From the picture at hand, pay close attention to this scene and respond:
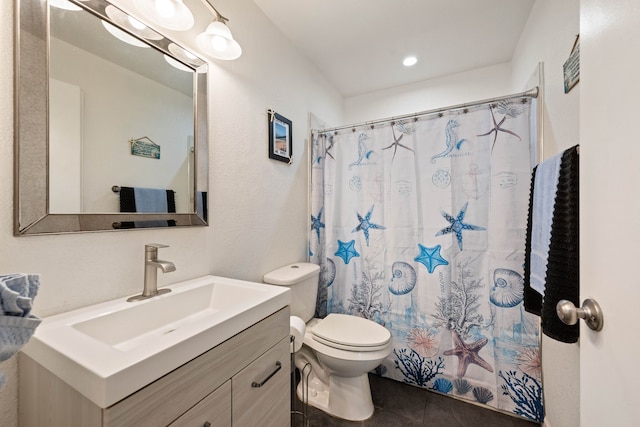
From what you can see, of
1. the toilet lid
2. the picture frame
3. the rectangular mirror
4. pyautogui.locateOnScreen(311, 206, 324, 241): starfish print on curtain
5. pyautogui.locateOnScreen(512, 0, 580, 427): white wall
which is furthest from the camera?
pyautogui.locateOnScreen(311, 206, 324, 241): starfish print on curtain

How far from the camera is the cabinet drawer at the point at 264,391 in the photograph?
2.52 feet

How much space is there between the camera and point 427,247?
161 centimetres

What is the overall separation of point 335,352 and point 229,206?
3.19ft

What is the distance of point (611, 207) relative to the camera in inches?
17.9

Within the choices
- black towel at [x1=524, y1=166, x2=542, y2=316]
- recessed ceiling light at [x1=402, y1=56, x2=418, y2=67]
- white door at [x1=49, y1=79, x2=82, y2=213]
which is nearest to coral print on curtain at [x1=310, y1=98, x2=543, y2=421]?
black towel at [x1=524, y1=166, x2=542, y2=316]

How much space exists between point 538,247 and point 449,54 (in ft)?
5.53

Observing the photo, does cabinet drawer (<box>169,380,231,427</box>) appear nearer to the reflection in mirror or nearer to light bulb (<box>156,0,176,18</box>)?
the reflection in mirror

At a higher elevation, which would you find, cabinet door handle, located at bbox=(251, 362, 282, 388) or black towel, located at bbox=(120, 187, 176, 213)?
black towel, located at bbox=(120, 187, 176, 213)

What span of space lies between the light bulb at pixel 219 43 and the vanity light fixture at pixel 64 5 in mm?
444

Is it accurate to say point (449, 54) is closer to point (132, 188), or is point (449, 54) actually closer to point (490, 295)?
point (490, 295)

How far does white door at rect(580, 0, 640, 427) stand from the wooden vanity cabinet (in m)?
0.84

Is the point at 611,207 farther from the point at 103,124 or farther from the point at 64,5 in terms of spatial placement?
the point at 64,5

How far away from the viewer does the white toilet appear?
4.35 ft

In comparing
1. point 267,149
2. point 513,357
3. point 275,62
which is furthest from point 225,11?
point 513,357
